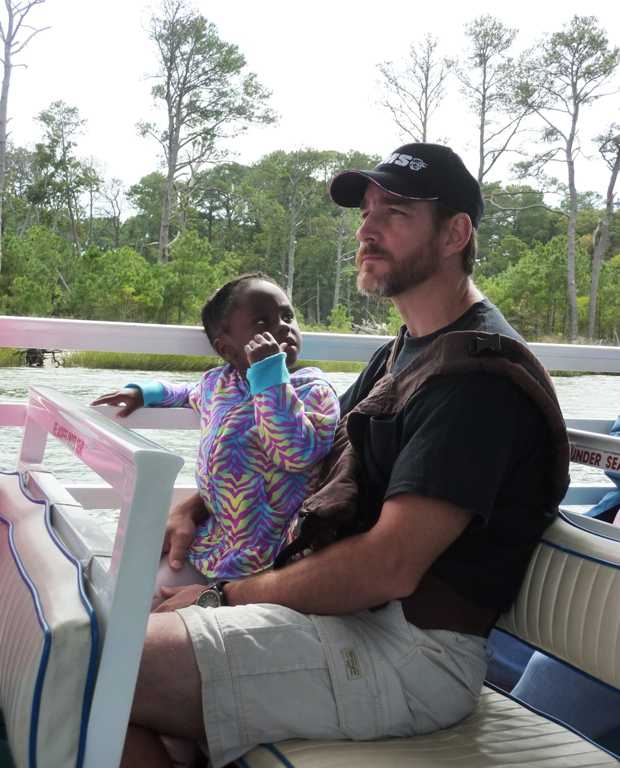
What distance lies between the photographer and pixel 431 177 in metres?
1.36

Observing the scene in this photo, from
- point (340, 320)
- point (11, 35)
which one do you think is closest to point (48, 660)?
point (11, 35)

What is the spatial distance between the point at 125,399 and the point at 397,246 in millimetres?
723

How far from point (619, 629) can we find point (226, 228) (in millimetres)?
22016

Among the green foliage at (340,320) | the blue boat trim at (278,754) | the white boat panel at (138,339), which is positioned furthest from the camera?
the green foliage at (340,320)

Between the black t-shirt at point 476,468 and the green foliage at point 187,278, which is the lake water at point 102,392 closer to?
the black t-shirt at point 476,468

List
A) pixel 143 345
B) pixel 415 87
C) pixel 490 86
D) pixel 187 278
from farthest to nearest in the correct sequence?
pixel 415 87 → pixel 490 86 → pixel 187 278 → pixel 143 345

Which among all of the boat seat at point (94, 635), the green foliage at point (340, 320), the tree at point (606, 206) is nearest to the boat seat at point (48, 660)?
the boat seat at point (94, 635)

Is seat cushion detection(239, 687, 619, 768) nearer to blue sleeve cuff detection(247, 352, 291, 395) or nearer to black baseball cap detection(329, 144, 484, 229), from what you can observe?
blue sleeve cuff detection(247, 352, 291, 395)

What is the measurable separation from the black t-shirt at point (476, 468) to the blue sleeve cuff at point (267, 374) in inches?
8.0

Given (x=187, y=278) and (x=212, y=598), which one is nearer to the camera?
(x=212, y=598)

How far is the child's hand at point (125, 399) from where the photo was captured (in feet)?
5.60

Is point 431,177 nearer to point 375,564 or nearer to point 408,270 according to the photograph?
point 408,270

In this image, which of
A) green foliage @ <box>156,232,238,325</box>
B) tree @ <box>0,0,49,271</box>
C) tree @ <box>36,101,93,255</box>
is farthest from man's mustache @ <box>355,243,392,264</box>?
tree @ <box>36,101,93,255</box>

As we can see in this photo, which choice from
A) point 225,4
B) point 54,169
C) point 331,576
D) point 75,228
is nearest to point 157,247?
point 75,228
